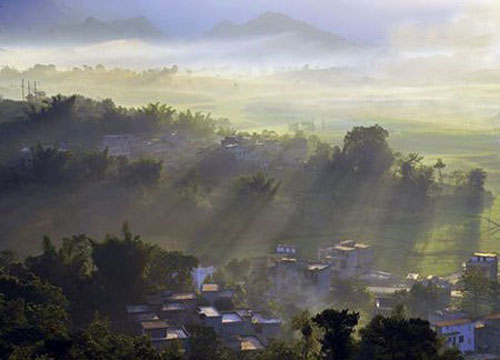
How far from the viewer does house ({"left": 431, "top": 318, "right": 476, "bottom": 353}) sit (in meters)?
13.9

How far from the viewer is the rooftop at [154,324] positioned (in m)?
12.5

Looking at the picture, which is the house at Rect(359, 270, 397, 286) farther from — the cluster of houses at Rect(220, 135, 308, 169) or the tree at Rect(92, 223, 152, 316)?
the cluster of houses at Rect(220, 135, 308, 169)

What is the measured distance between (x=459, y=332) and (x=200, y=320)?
4.14 metres

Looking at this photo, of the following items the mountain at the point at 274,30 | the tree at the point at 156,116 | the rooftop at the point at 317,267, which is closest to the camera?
the rooftop at the point at 317,267

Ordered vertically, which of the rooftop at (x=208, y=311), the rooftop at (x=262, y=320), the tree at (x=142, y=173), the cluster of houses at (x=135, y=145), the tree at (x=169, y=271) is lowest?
the rooftop at (x=262, y=320)

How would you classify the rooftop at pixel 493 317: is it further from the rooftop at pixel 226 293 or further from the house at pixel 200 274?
the house at pixel 200 274

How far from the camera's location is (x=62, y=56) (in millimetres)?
70375

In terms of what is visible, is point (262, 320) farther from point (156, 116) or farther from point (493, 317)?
point (156, 116)

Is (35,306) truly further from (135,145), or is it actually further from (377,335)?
(135,145)

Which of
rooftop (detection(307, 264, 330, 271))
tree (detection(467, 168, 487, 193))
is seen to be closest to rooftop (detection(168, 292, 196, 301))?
rooftop (detection(307, 264, 330, 271))

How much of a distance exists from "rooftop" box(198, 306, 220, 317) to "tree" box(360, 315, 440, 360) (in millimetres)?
4261

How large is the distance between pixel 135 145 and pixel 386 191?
27.5ft

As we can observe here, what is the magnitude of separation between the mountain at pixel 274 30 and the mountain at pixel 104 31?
8647mm

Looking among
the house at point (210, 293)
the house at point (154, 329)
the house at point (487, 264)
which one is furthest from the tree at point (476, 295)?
the house at point (154, 329)
